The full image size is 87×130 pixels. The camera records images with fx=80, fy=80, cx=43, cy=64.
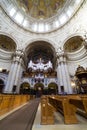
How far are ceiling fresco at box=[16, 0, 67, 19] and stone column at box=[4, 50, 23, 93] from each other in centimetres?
1476

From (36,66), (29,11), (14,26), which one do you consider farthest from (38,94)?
(29,11)

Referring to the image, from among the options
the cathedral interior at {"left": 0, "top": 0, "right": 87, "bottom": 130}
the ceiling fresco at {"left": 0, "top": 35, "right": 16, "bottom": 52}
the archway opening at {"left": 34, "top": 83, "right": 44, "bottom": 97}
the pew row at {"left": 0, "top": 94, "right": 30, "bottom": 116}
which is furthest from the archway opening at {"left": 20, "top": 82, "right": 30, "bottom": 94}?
the pew row at {"left": 0, "top": 94, "right": 30, "bottom": 116}

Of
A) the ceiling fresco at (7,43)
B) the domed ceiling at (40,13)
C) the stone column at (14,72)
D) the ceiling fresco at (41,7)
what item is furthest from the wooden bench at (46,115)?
the ceiling fresco at (41,7)

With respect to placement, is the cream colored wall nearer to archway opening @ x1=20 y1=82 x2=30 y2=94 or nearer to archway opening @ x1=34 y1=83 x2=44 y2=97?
archway opening @ x1=20 y1=82 x2=30 y2=94

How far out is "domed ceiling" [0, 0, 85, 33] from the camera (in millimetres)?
20780

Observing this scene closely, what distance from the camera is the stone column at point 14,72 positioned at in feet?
47.1

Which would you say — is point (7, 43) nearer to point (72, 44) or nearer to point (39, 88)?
point (39, 88)

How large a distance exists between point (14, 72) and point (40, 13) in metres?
20.7

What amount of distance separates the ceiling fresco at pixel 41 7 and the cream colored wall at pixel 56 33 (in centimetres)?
729

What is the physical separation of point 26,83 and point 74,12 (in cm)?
2009

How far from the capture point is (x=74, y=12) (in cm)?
1898

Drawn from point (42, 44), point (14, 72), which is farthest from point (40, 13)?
point (14, 72)

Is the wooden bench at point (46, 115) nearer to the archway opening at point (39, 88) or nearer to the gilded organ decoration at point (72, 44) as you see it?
the archway opening at point (39, 88)

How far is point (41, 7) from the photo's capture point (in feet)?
81.3
